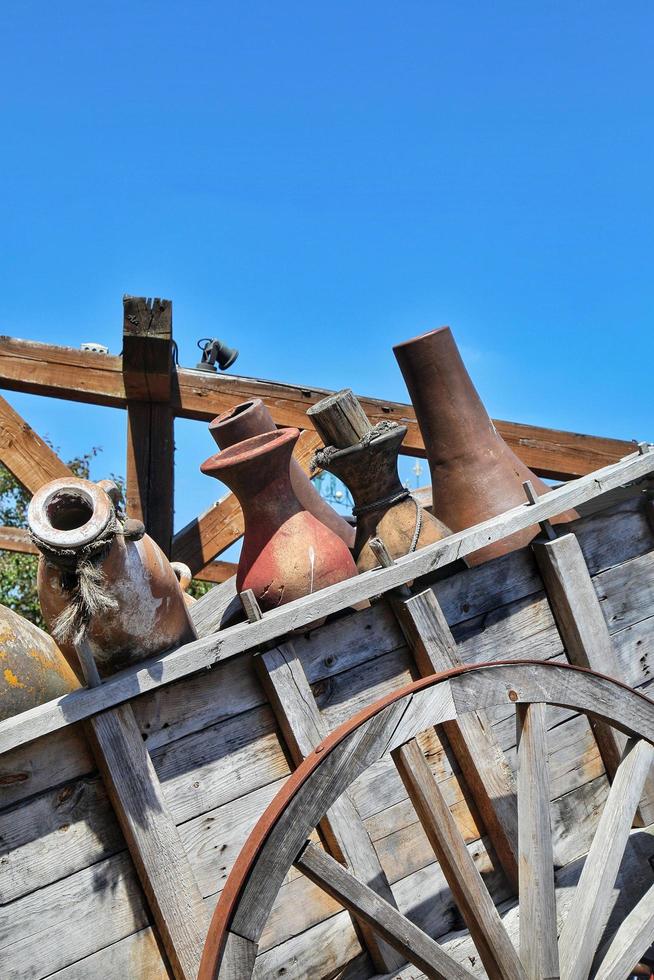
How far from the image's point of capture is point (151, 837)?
1.54 meters

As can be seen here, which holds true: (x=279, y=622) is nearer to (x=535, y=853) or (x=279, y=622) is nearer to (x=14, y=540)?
(x=535, y=853)

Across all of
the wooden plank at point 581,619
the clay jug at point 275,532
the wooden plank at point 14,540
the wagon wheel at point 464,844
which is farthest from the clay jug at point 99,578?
the wooden plank at point 14,540

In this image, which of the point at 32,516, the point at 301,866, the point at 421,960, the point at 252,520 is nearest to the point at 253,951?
the point at 301,866

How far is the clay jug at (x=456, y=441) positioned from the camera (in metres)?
2.47

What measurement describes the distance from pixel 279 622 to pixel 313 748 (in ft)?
0.83

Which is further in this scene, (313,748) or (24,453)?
(24,453)

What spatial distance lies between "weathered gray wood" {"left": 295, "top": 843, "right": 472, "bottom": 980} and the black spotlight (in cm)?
262

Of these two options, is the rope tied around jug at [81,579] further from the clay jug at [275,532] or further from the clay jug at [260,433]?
the clay jug at [260,433]

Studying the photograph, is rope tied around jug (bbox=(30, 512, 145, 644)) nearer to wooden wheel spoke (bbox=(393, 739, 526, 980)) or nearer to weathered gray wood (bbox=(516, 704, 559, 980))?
wooden wheel spoke (bbox=(393, 739, 526, 980))

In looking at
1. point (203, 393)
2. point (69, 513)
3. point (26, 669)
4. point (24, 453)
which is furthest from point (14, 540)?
point (69, 513)

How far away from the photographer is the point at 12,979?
1447 mm

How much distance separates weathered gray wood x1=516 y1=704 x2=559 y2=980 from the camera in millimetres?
1595

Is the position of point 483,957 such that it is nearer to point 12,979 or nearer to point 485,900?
point 485,900

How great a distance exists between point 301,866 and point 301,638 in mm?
458
